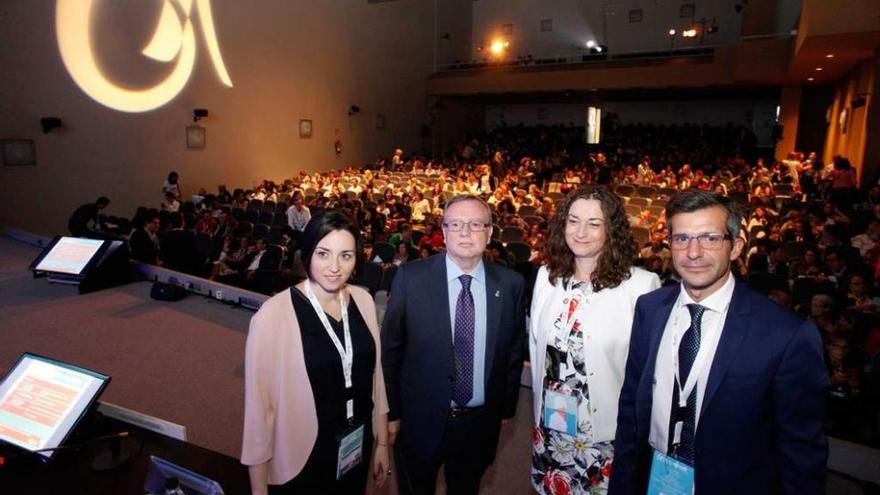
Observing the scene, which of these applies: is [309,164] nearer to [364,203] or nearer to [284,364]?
[364,203]

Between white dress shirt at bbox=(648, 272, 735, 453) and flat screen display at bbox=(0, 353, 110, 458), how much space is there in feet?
5.70

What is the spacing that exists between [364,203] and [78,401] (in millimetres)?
8400

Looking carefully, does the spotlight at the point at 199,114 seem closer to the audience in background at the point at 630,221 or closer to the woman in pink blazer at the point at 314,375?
the audience in background at the point at 630,221

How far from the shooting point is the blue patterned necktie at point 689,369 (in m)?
1.50

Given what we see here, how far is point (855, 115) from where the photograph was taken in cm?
1041

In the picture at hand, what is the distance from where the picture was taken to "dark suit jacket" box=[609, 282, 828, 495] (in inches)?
52.7

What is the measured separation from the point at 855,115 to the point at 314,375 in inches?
503

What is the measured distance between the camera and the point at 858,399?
338 cm

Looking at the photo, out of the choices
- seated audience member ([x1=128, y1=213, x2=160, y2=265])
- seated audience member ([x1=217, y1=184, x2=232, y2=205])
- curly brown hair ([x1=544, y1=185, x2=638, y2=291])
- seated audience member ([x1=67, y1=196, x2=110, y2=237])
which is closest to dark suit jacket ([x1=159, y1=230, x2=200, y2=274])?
seated audience member ([x1=128, y1=213, x2=160, y2=265])

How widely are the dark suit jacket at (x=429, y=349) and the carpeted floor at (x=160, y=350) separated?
79 centimetres

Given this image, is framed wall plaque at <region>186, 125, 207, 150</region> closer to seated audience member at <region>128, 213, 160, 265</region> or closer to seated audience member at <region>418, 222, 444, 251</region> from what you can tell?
seated audience member at <region>128, 213, 160, 265</region>

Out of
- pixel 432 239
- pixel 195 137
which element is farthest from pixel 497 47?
pixel 432 239

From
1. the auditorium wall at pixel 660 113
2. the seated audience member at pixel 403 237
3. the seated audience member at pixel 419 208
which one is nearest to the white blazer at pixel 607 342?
the seated audience member at pixel 403 237

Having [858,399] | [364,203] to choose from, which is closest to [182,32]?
[364,203]
